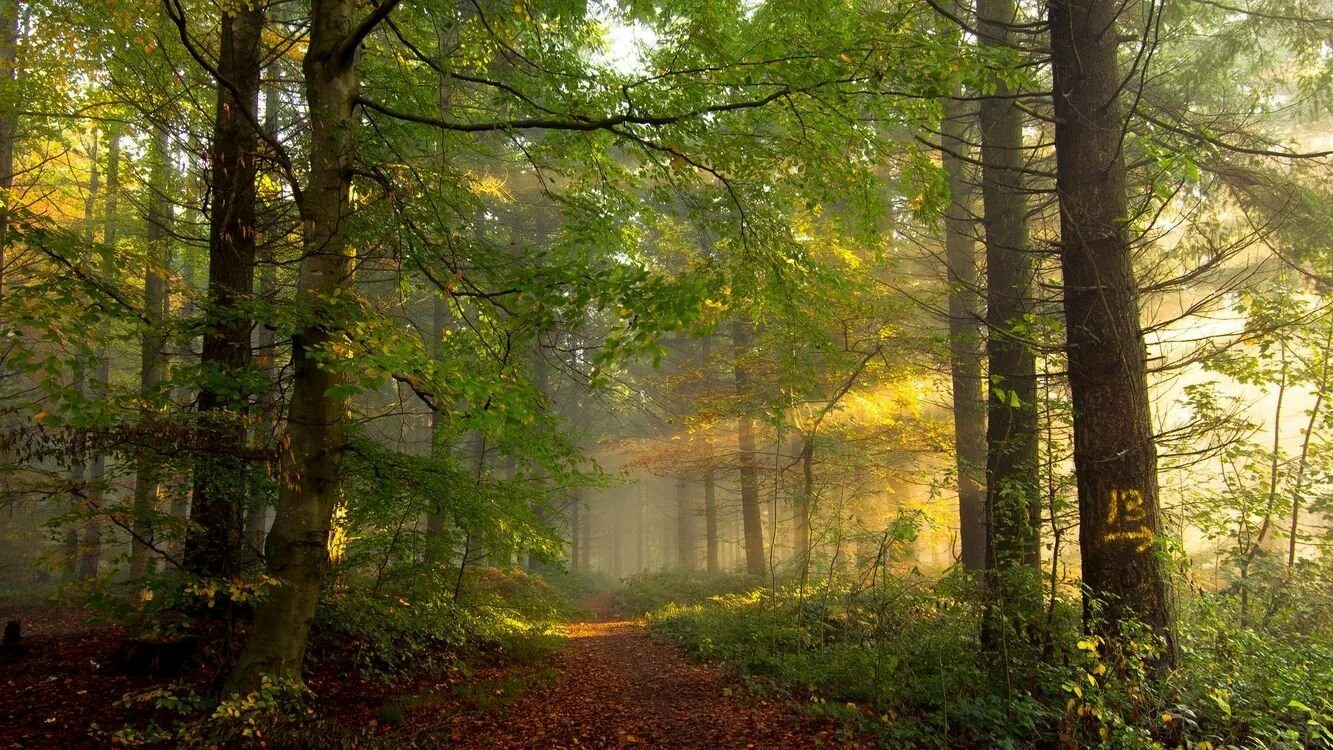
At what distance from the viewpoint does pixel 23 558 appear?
21938 millimetres

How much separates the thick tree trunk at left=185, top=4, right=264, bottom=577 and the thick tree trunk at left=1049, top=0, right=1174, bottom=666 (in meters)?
7.46

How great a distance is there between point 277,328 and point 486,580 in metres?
10.4

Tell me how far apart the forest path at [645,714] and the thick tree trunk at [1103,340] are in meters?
3.11

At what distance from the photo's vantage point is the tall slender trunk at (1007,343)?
6902 millimetres

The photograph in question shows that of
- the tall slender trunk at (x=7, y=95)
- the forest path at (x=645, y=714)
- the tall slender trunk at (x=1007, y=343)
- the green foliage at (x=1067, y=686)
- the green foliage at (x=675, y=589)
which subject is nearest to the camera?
the green foliage at (x=1067, y=686)

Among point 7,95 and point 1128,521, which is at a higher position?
point 7,95

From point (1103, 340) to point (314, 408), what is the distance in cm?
733

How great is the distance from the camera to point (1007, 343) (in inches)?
310

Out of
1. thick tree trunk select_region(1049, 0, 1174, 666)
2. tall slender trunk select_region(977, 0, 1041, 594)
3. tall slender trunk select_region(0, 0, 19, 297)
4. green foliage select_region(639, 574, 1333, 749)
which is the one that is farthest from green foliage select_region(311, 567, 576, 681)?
thick tree trunk select_region(1049, 0, 1174, 666)

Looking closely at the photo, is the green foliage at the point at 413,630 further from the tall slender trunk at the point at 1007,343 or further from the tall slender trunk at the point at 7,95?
the tall slender trunk at the point at 1007,343

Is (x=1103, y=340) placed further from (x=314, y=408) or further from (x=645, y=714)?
(x=314, y=408)

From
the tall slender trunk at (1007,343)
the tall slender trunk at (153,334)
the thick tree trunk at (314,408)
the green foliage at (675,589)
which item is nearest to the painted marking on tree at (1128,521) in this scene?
the tall slender trunk at (1007,343)

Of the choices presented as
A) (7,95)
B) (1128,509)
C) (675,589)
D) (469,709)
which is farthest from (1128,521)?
(675,589)

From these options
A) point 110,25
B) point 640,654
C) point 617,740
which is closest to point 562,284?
point 617,740
